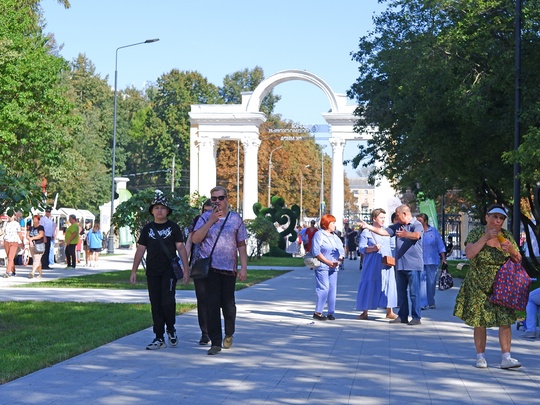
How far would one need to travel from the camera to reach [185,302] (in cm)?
1978

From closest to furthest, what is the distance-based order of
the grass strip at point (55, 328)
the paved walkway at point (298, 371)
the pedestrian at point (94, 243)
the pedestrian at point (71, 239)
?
the paved walkway at point (298, 371)
the grass strip at point (55, 328)
the pedestrian at point (71, 239)
the pedestrian at point (94, 243)

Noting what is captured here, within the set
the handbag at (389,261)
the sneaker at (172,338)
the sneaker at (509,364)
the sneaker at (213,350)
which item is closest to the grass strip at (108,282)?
the handbag at (389,261)

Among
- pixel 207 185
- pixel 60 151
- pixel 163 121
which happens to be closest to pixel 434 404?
pixel 60 151

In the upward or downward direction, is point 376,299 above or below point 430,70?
below

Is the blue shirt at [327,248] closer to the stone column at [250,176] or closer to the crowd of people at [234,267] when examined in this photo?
the crowd of people at [234,267]

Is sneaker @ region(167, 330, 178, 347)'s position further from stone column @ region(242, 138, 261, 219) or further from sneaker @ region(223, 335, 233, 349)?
stone column @ region(242, 138, 261, 219)

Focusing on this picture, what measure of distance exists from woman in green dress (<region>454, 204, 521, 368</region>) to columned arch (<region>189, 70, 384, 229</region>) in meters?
52.1

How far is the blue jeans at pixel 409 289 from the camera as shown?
16.3 meters

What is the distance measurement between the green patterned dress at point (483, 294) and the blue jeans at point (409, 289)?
5.28m

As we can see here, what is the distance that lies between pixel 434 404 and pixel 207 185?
60.5 meters

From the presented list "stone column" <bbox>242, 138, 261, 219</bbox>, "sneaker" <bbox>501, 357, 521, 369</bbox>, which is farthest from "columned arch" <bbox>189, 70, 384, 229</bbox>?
"sneaker" <bbox>501, 357, 521, 369</bbox>

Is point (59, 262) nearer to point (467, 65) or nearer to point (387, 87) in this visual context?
point (387, 87)

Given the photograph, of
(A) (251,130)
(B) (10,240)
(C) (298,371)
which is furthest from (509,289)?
(A) (251,130)

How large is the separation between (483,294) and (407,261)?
536 centimetres
